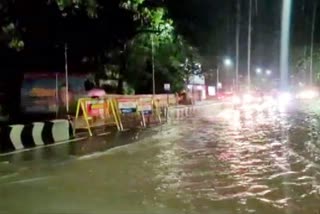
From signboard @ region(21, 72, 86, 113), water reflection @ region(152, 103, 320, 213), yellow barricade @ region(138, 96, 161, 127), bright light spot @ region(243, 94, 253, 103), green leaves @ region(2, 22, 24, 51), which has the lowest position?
water reflection @ region(152, 103, 320, 213)

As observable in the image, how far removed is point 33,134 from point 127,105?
789 centimetres

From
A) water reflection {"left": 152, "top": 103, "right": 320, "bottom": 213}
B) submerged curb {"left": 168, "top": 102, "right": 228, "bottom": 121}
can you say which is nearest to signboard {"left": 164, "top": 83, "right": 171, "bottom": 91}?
submerged curb {"left": 168, "top": 102, "right": 228, "bottom": 121}

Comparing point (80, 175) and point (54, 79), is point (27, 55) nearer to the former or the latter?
A: point (54, 79)

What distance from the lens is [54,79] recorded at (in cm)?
2491

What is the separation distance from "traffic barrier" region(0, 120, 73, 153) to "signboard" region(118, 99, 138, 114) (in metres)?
4.55

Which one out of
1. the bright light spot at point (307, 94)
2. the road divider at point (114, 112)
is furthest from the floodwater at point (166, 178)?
the bright light spot at point (307, 94)

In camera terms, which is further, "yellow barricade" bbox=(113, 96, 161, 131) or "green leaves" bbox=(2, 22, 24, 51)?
"yellow barricade" bbox=(113, 96, 161, 131)

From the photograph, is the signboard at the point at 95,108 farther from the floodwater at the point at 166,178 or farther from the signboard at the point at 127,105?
the floodwater at the point at 166,178

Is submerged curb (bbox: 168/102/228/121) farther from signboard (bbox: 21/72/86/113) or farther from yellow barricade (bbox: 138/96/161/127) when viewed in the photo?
Answer: signboard (bbox: 21/72/86/113)

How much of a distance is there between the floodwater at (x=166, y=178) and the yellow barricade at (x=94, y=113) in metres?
2.45

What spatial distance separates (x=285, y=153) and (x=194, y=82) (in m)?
61.6

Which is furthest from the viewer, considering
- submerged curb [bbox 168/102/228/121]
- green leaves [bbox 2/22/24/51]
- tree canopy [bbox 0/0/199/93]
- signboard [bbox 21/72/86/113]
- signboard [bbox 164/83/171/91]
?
signboard [bbox 164/83/171/91]

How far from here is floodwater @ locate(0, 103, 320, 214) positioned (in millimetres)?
9203

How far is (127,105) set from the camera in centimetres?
2606
